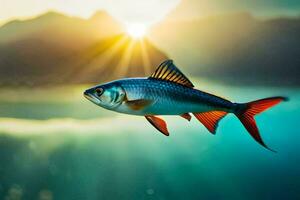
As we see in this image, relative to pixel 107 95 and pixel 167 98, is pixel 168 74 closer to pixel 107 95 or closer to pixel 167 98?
pixel 167 98

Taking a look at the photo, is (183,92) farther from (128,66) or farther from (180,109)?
(128,66)

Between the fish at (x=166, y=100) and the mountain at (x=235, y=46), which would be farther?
the mountain at (x=235, y=46)

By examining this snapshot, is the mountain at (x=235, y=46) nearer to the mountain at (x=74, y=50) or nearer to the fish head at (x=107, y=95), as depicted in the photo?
the mountain at (x=74, y=50)

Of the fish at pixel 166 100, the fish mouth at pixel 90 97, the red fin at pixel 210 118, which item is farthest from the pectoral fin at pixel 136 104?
the red fin at pixel 210 118

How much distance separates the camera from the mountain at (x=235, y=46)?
515cm

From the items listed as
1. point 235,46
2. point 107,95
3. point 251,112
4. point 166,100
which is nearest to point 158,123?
point 166,100

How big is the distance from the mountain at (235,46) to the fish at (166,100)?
3.54 metres

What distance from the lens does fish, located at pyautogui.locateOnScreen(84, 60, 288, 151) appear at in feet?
4.34

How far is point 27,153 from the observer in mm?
8484

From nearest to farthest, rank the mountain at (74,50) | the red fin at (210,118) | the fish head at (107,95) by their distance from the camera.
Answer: the fish head at (107,95)
the red fin at (210,118)
the mountain at (74,50)

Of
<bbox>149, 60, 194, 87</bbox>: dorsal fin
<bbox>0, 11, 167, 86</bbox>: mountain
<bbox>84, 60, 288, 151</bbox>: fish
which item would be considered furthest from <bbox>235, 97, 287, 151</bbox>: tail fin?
<bbox>0, 11, 167, 86</bbox>: mountain

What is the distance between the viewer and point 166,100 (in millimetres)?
1380

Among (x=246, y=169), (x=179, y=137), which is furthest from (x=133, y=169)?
(x=246, y=169)

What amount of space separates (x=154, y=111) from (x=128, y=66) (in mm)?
3838
